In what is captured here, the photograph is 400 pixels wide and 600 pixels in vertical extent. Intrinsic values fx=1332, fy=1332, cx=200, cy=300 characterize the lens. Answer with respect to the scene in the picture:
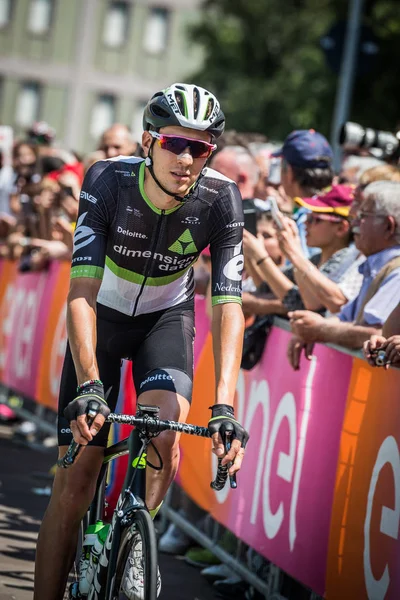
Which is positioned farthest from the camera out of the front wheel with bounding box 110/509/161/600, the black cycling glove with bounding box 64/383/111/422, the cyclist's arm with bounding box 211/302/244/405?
the cyclist's arm with bounding box 211/302/244/405

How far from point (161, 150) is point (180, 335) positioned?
0.84m

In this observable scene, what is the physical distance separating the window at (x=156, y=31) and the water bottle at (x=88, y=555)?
6581cm

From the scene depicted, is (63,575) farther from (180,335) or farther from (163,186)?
(163,186)

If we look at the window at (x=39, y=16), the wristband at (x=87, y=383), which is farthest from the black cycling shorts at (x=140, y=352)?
the window at (x=39, y=16)

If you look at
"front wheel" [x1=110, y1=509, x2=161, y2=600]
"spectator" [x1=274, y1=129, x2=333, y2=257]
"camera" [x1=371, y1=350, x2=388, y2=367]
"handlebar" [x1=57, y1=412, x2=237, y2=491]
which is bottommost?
"front wheel" [x1=110, y1=509, x2=161, y2=600]

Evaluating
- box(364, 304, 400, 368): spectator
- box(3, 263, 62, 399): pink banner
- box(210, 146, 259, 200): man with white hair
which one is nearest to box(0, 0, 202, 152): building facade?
box(3, 263, 62, 399): pink banner

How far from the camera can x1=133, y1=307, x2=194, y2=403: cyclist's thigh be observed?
18.0 feet

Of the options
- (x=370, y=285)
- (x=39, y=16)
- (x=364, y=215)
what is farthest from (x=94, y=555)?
(x=39, y=16)

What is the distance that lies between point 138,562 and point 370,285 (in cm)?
248

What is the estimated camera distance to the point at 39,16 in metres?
69.1

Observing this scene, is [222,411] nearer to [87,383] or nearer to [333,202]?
[87,383]

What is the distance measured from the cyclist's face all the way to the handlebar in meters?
1.00

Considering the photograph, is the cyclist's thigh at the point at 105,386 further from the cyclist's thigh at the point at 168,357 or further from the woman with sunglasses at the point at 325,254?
the woman with sunglasses at the point at 325,254

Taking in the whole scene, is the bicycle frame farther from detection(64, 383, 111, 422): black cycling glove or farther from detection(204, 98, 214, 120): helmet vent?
detection(204, 98, 214, 120): helmet vent
